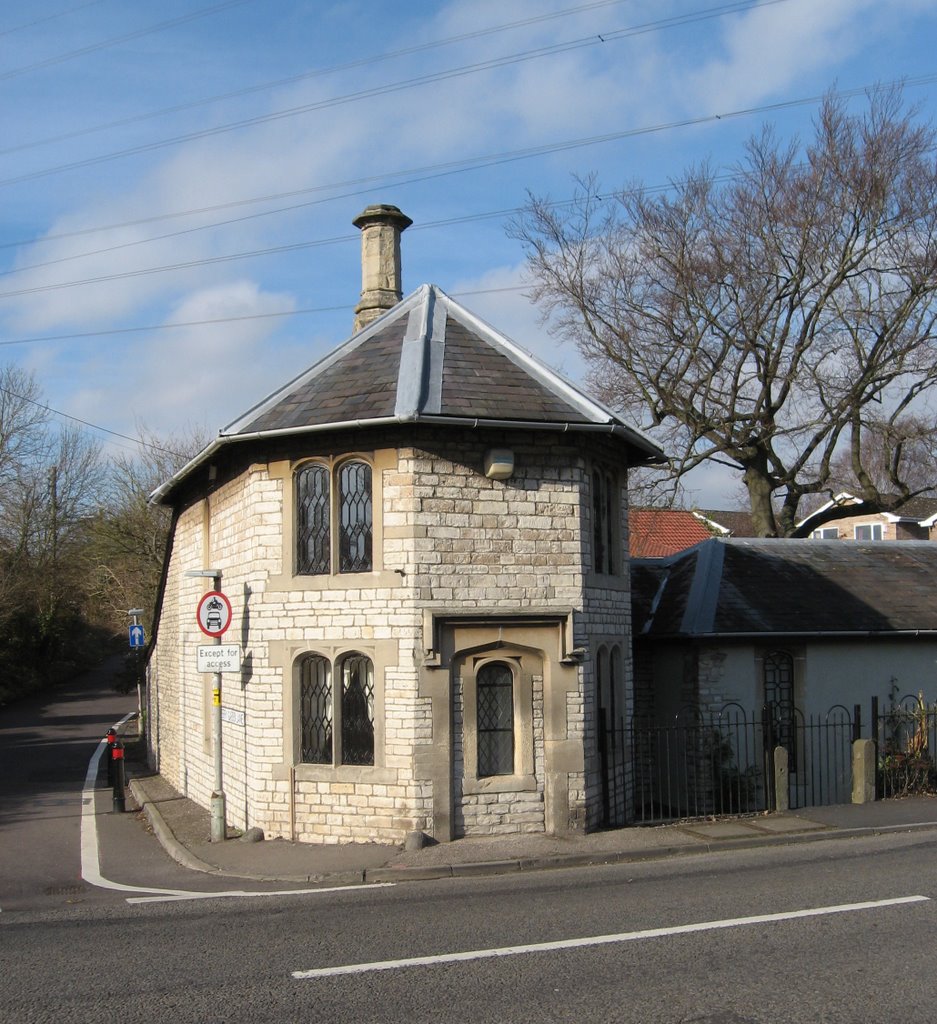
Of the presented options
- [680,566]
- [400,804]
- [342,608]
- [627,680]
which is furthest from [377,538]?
[680,566]

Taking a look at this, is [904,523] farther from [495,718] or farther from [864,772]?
[495,718]

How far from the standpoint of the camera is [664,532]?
1597 inches

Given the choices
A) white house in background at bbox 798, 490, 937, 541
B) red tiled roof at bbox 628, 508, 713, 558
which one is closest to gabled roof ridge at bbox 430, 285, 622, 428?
red tiled roof at bbox 628, 508, 713, 558

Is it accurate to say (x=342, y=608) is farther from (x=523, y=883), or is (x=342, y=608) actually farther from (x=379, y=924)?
(x=379, y=924)

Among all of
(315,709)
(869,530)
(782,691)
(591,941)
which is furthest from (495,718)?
(869,530)

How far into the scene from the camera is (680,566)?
19.2 m

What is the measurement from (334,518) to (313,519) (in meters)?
0.36

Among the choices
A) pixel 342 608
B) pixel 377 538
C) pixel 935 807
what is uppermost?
pixel 377 538

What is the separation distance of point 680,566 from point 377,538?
7868 millimetres

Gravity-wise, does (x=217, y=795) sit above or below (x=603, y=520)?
below

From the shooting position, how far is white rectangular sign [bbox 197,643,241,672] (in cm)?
1305

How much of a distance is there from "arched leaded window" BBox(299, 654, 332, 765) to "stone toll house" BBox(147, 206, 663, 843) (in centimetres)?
3

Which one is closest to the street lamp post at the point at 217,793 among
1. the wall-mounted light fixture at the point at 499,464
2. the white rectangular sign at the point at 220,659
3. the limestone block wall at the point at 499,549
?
the white rectangular sign at the point at 220,659

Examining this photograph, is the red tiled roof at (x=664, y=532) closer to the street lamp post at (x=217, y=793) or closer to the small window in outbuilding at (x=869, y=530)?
the small window in outbuilding at (x=869, y=530)
